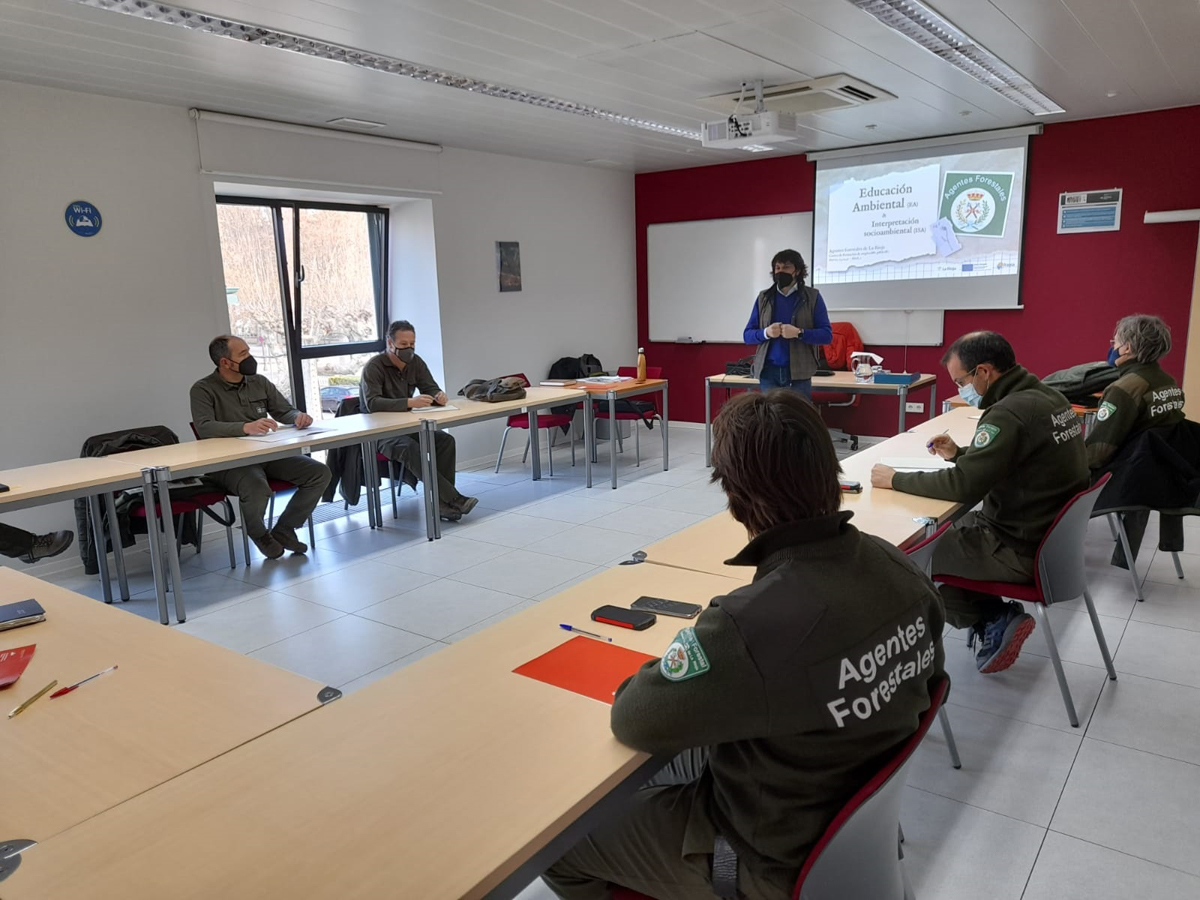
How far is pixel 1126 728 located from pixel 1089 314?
15.6ft

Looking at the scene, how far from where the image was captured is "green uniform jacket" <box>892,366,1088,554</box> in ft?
8.76

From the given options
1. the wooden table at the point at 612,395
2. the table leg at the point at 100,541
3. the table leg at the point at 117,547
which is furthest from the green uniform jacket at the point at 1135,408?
the table leg at the point at 100,541

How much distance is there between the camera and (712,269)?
8297mm

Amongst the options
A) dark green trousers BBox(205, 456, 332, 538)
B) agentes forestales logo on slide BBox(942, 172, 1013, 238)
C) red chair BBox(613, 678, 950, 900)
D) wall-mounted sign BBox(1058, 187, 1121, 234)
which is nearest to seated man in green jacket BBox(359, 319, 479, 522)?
dark green trousers BBox(205, 456, 332, 538)

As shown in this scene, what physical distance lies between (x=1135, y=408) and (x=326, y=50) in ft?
13.4

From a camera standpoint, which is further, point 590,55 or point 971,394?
point 590,55

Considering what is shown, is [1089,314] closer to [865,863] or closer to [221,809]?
[865,863]

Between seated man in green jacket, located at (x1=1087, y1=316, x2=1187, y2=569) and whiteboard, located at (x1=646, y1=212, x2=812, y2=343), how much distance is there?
4.15m

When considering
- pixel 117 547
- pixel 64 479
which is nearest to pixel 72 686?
pixel 64 479

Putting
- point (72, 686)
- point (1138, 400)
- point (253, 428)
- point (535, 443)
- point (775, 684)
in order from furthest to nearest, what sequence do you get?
point (535, 443) → point (253, 428) → point (1138, 400) → point (72, 686) → point (775, 684)

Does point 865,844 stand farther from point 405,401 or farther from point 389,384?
point 389,384

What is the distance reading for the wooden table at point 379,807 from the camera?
1.09m

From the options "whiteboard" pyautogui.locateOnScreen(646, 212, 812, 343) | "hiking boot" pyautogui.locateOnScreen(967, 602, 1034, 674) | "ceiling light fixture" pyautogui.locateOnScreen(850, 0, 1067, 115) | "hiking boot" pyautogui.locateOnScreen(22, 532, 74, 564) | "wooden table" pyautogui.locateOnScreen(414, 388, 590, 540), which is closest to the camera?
"hiking boot" pyautogui.locateOnScreen(967, 602, 1034, 674)

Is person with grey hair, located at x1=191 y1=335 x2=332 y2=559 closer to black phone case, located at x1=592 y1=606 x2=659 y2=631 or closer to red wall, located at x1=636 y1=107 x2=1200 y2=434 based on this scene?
black phone case, located at x1=592 y1=606 x2=659 y2=631
